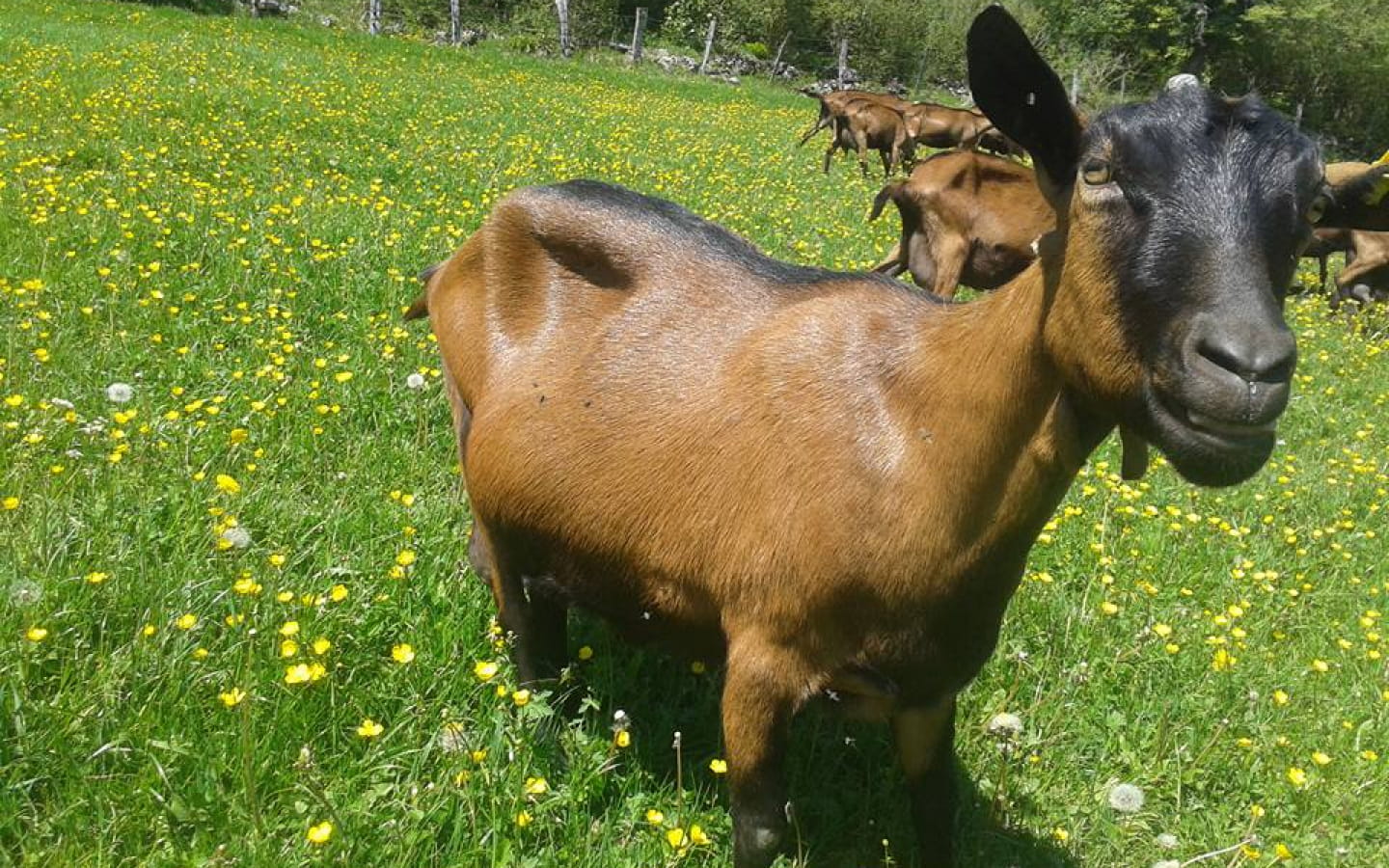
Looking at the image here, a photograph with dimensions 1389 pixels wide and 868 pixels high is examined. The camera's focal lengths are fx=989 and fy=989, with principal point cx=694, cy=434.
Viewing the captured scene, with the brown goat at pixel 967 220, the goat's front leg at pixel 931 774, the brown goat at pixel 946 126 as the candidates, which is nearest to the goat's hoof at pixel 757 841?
the goat's front leg at pixel 931 774

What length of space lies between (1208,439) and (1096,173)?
18.3 inches

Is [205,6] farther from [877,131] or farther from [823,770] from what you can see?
[823,770]

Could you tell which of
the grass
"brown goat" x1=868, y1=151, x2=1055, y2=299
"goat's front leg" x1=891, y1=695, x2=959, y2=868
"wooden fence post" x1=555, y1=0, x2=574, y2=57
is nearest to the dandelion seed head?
the grass

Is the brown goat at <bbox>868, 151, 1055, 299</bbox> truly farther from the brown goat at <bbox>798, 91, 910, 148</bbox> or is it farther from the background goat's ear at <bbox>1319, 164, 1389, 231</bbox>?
the brown goat at <bbox>798, 91, 910, 148</bbox>

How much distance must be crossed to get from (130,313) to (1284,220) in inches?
179

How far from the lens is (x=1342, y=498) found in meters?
5.25

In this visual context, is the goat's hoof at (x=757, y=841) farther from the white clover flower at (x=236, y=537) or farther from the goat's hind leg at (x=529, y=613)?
the white clover flower at (x=236, y=537)

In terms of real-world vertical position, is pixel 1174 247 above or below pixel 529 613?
above

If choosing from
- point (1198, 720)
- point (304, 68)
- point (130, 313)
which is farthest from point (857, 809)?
point (304, 68)

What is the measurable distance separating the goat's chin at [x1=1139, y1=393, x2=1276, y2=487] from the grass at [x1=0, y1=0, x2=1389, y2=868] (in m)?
1.10

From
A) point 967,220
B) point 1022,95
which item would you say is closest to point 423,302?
point 1022,95

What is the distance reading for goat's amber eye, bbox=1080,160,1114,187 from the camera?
160 centimetres

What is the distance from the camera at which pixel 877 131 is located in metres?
16.9

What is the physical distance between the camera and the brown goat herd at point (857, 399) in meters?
1.53
